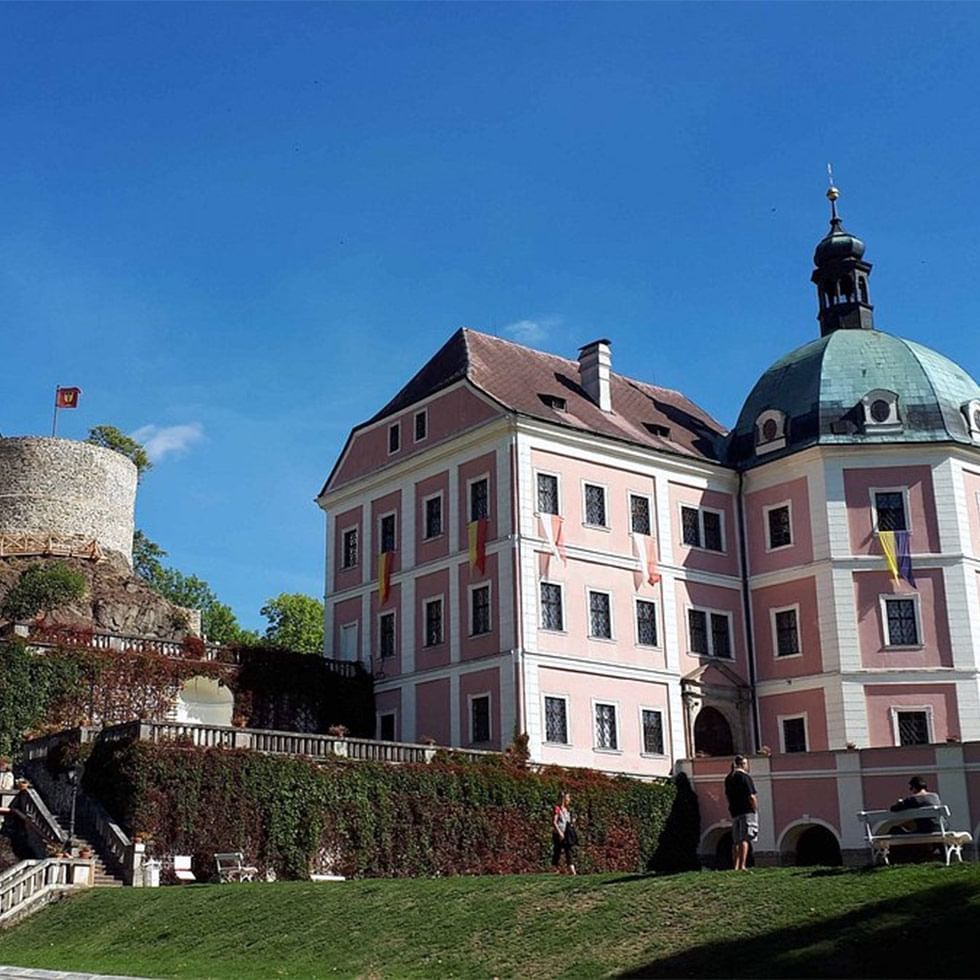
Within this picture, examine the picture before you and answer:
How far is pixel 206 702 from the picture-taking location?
131 feet

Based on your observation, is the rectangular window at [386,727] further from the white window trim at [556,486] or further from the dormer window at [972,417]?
the dormer window at [972,417]

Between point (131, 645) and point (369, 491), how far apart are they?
10365 millimetres

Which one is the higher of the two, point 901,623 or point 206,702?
point 901,623

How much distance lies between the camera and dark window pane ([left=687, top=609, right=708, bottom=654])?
42219 mm

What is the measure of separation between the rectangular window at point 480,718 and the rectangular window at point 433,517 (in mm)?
5731

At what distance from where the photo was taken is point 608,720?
39.1 m

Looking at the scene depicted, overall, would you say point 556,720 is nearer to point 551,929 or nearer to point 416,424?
point 416,424

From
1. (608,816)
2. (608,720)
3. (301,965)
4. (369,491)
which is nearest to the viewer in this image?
(301,965)

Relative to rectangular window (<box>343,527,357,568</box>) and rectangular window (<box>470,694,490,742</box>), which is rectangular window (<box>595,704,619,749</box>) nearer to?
rectangular window (<box>470,694,490,742</box>)

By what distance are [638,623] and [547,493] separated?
4.81 meters

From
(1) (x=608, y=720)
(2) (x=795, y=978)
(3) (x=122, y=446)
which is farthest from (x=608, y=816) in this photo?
(3) (x=122, y=446)

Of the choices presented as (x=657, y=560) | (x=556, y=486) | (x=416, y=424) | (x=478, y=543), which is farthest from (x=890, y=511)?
(x=416, y=424)

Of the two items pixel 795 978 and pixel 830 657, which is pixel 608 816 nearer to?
pixel 830 657

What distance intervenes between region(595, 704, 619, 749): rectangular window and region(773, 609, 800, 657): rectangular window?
646 centimetres
